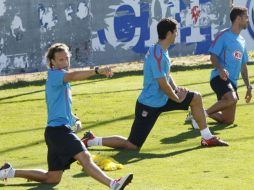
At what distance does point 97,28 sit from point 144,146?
9264 mm

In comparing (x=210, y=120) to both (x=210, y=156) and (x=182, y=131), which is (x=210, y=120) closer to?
(x=182, y=131)

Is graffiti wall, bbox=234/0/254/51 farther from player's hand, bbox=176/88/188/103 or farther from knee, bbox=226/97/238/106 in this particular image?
player's hand, bbox=176/88/188/103

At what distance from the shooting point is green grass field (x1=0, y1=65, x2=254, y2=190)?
8109mm

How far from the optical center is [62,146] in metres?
7.89

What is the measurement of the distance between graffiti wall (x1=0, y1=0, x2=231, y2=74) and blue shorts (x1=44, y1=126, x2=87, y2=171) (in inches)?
387

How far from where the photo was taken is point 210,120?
39.3 ft

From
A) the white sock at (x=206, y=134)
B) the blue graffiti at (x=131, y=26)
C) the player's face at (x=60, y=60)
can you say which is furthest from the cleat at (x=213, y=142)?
the blue graffiti at (x=131, y=26)

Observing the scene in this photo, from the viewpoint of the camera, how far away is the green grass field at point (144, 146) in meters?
8.11

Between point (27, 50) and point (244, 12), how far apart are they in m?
7.54

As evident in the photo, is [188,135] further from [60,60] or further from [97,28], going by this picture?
[97,28]

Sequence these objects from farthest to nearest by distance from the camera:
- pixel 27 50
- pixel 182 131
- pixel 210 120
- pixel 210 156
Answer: pixel 27 50 < pixel 210 120 < pixel 182 131 < pixel 210 156

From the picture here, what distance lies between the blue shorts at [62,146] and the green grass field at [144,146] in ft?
0.77

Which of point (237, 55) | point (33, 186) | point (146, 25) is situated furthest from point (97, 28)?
point (33, 186)

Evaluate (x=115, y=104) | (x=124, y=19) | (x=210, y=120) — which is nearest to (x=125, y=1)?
(x=124, y=19)
